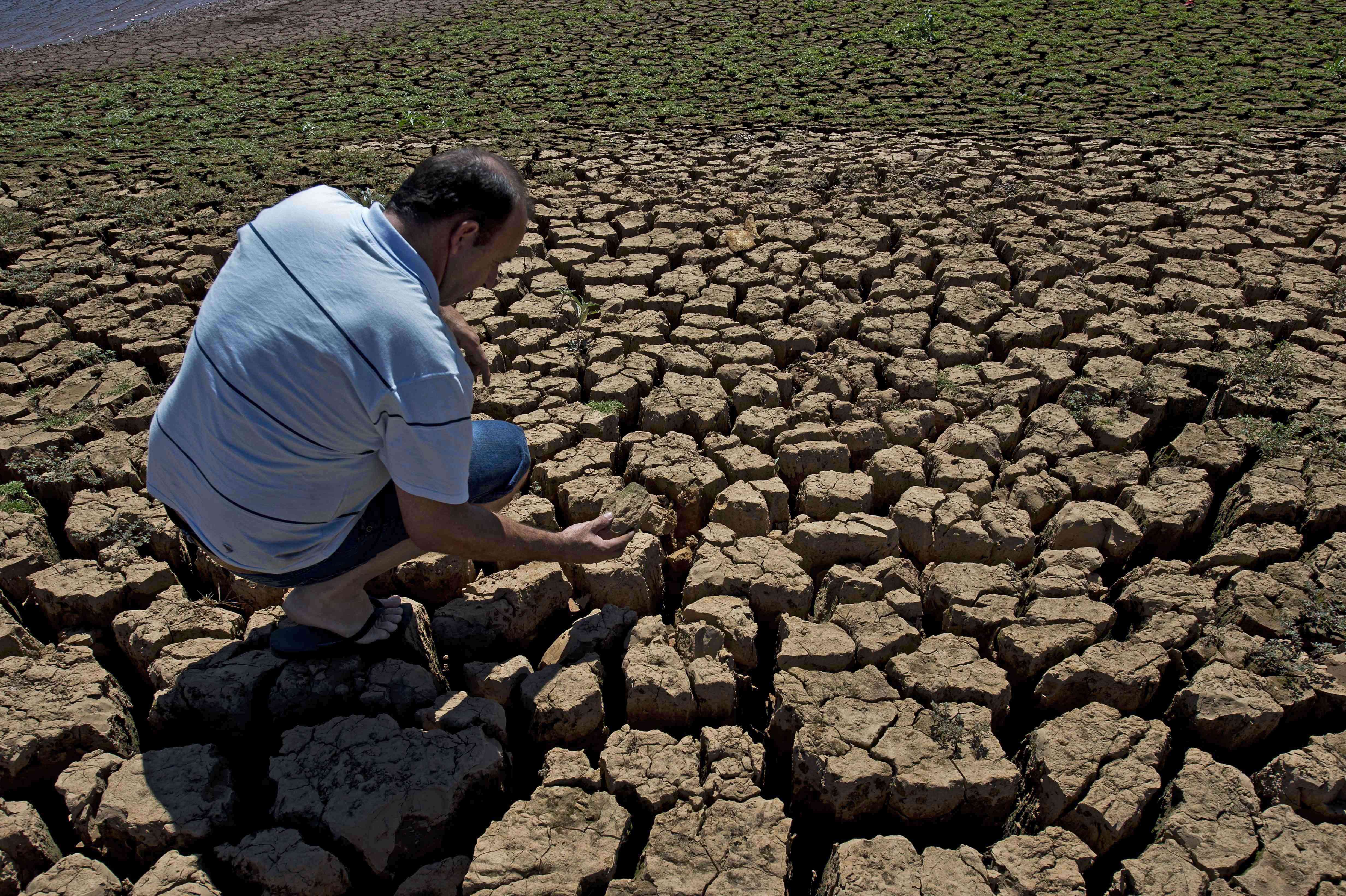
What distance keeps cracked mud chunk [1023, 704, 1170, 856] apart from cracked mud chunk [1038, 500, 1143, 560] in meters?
0.63

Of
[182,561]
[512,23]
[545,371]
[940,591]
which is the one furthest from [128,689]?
[512,23]

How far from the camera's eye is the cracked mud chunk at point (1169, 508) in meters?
2.62

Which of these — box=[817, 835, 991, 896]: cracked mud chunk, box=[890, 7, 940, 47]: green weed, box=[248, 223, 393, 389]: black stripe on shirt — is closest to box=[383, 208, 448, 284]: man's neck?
box=[248, 223, 393, 389]: black stripe on shirt

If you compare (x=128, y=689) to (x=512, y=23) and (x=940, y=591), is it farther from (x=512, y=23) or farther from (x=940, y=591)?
(x=512, y=23)

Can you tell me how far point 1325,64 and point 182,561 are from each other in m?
8.81

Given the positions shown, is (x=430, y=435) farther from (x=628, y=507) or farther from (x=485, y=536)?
(x=628, y=507)

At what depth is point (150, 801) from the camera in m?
1.86

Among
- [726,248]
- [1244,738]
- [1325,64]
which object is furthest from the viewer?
[1325,64]

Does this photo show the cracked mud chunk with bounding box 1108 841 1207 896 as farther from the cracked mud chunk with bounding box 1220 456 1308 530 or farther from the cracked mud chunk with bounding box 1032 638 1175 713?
the cracked mud chunk with bounding box 1220 456 1308 530

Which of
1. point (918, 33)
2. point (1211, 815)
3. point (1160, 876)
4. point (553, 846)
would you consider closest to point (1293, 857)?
point (1211, 815)

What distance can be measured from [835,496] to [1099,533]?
79 centimetres

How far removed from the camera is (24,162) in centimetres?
592

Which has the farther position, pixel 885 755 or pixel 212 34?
pixel 212 34

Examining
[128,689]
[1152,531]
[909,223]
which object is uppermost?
[909,223]
